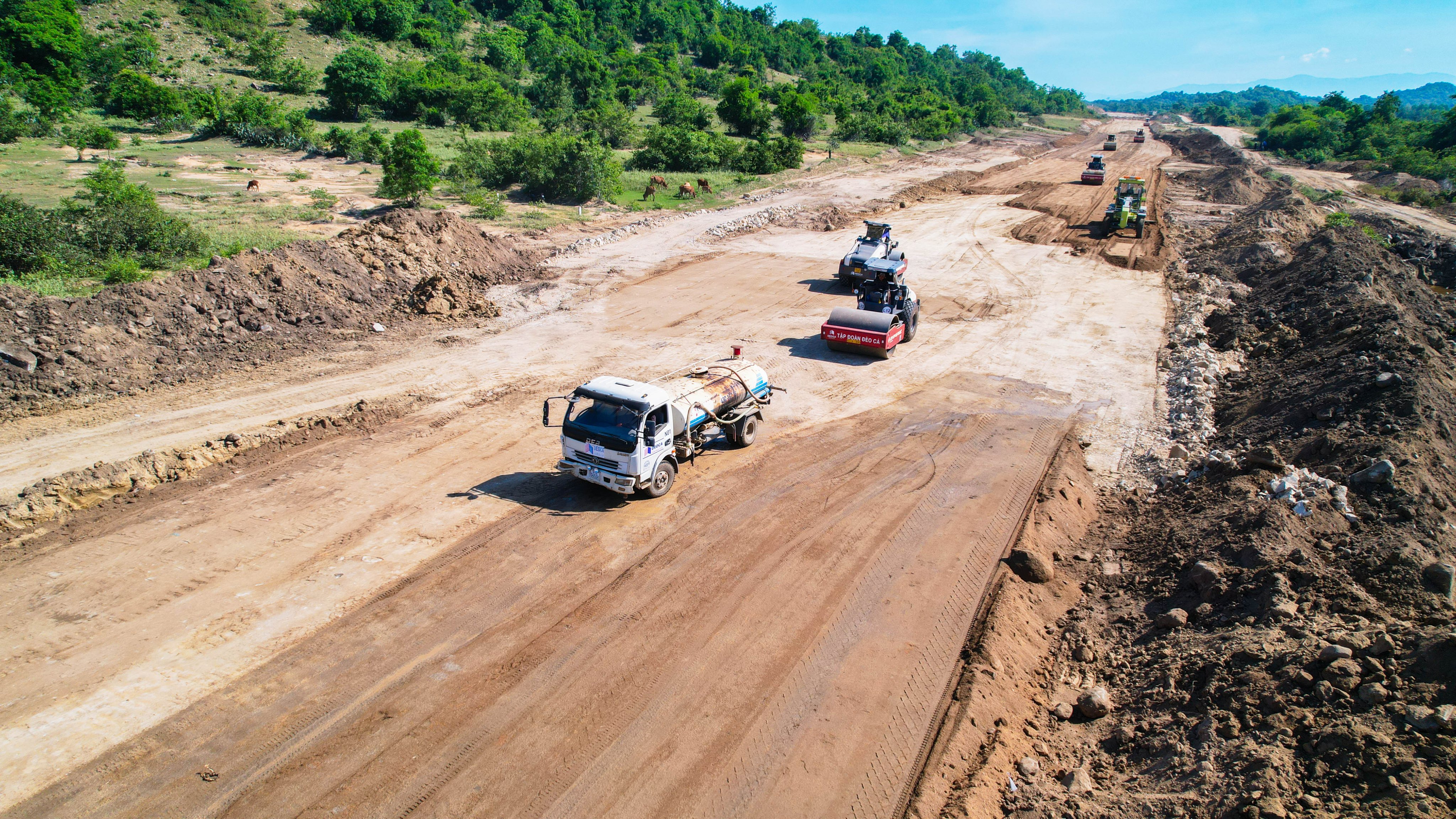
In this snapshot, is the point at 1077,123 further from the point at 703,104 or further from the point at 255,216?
the point at 255,216

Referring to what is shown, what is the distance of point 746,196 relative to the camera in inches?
1678

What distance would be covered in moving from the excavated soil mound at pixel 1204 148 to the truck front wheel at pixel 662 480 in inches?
2483

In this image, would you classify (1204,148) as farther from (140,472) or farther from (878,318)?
(140,472)

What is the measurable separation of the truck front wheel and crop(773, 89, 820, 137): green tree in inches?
2221

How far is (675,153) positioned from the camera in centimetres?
4816

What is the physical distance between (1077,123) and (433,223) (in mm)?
130915

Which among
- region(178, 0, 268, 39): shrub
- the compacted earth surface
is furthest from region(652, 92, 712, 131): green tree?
the compacted earth surface

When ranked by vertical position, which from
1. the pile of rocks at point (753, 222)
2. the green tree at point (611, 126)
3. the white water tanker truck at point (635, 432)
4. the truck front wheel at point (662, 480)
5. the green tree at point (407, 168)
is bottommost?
the truck front wheel at point (662, 480)

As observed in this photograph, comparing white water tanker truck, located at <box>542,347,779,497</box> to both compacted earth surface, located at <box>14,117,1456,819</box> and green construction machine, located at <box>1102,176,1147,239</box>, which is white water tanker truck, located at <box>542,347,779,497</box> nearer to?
compacted earth surface, located at <box>14,117,1456,819</box>

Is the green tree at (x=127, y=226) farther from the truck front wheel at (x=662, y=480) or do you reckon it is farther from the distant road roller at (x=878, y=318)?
the distant road roller at (x=878, y=318)

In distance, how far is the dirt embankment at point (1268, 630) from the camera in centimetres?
683

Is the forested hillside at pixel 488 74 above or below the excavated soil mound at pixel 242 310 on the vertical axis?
above

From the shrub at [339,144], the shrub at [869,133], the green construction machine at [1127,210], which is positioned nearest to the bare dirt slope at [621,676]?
the green construction machine at [1127,210]

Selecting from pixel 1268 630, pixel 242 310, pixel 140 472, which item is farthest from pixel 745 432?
pixel 242 310
